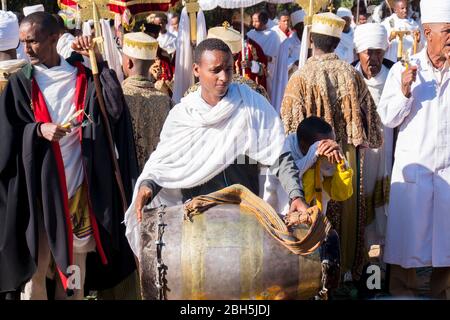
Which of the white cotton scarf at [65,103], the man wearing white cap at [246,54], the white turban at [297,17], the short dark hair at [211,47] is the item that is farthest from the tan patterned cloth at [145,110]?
the white turban at [297,17]

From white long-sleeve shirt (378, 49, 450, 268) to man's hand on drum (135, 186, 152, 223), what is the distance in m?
2.12

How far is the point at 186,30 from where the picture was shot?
391 inches

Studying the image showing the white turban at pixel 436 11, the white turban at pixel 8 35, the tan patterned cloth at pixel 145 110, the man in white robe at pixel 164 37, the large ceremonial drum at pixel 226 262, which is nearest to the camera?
the large ceremonial drum at pixel 226 262

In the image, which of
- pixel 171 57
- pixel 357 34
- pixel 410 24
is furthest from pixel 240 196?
pixel 410 24

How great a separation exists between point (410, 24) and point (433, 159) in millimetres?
6811

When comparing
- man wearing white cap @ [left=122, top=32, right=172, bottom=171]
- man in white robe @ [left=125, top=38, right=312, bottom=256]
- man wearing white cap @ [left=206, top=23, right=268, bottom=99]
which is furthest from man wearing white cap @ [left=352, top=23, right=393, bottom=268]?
man in white robe @ [left=125, top=38, right=312, bottom=256]

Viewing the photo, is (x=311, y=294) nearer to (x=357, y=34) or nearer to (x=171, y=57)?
(x=357, y=34)

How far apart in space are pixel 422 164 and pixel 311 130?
945mm

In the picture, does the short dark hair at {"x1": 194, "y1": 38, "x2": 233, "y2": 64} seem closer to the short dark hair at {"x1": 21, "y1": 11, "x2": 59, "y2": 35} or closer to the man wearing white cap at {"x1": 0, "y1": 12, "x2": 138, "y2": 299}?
the man wearing white cap at {"x1": 0, "y1": 12, "x2": 138, "y2": 299}

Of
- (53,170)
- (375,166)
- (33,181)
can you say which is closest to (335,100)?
(375,166)

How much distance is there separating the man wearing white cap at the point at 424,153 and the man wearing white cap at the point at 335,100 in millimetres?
657

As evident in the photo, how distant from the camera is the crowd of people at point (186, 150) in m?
5.22

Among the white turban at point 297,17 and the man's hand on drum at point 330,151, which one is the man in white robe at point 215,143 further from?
the white turban at point 297,17

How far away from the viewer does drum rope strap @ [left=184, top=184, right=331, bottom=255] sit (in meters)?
4.42
